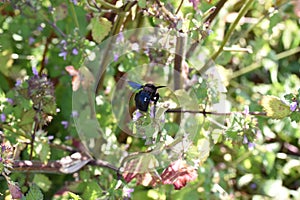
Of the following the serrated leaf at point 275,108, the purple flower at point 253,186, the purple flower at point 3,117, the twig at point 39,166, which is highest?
the serrated leaf at point 275,108

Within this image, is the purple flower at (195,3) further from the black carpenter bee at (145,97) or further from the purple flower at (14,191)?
the purple flower at (14,191)

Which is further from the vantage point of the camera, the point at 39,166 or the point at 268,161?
the point at 268,161

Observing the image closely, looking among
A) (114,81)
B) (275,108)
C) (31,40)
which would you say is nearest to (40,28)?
(31,40)

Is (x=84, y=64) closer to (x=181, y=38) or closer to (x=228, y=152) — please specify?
(x=181, y=38)

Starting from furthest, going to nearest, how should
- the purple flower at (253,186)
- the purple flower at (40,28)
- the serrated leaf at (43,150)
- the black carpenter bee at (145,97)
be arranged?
the purple flower at (253,186) → the purple flower at (40,28) → the serrated leaf at (43,150) → the black carpenter bee at (145,97)

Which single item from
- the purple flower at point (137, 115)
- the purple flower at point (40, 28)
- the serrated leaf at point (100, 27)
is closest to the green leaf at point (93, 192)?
the purple flower at point (137, 115)

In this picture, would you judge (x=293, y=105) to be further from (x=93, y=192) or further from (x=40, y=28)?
(x=40, y=28)
